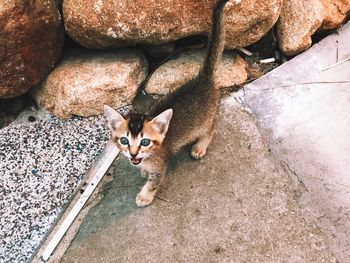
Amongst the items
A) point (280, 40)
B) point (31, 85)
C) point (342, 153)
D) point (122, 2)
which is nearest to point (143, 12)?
point (122, 2)

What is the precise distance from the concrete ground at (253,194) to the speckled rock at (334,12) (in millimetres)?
447

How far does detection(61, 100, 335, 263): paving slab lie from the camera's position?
109 inches

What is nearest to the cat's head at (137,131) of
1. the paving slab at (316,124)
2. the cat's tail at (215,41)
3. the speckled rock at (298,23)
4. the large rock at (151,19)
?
the cat's tail at (215,41)

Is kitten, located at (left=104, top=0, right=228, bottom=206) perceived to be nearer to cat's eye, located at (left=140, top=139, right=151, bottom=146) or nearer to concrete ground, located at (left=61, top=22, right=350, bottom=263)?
cat's eye, located at (left=140, top=139, right=151, bottom=146)

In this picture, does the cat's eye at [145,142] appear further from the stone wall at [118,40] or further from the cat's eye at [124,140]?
the stone wall at [118,40]

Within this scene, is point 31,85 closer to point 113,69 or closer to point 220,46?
point 113,69

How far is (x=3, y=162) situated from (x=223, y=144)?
1505 mm

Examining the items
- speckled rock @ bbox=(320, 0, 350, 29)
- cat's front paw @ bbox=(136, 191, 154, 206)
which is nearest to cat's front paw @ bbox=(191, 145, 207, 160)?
cat's front paw @ bbox=(136, 191, 154, 206)

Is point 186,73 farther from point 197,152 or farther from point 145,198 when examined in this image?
point 145,198

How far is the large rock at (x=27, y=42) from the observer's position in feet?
9.62

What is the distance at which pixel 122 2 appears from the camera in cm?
312

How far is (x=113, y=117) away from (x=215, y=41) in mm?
818

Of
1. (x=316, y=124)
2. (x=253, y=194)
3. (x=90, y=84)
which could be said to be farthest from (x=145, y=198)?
(x=316, y=124)

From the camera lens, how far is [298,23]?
11.9 feet
